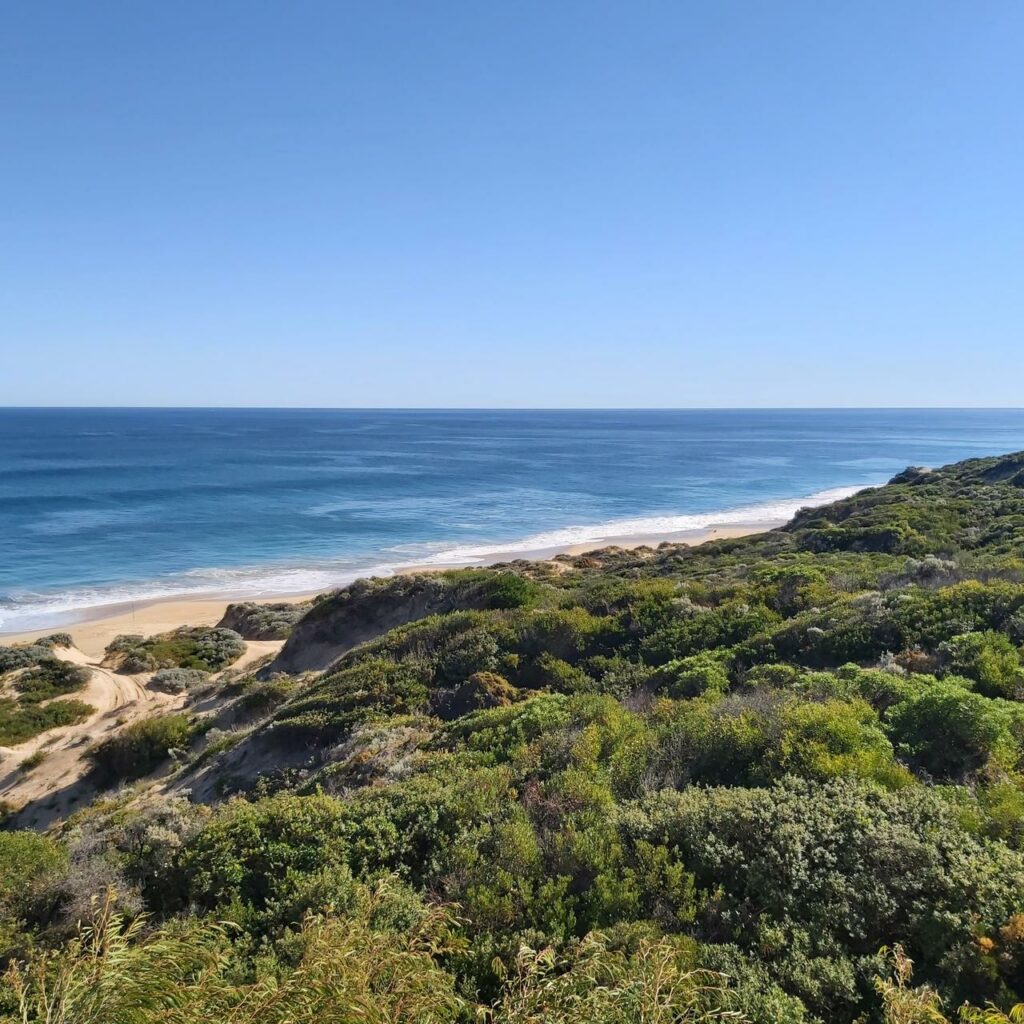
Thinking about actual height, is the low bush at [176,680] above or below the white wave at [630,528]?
below

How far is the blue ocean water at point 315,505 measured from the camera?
35656 millimetres

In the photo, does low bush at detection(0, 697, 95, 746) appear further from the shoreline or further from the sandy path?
the shoreline

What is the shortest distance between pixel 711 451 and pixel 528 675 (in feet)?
353

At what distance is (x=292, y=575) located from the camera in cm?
3619

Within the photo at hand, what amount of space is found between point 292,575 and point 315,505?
61.5ft

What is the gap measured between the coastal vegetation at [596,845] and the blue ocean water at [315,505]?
1003 inches

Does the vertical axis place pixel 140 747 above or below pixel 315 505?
below

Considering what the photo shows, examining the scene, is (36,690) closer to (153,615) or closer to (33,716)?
(33,716)

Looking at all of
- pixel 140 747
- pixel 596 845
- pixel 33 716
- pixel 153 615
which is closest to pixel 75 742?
pixel 33 716

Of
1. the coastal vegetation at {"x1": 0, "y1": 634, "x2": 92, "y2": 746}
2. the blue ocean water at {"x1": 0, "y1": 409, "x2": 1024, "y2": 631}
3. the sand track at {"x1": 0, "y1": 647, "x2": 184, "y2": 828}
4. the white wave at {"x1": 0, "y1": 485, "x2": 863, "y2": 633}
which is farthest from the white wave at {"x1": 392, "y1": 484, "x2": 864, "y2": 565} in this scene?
the coastal vegetation at {"x1": 0, "y1": 634, "x2": 92, "y2": 746}

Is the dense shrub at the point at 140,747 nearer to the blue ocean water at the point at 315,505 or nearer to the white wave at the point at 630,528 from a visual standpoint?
the blue ocean water at the point at 315,505

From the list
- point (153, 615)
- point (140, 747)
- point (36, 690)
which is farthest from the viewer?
point (153, 615)

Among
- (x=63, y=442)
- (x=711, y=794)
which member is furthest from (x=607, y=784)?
(x=63, y=442)

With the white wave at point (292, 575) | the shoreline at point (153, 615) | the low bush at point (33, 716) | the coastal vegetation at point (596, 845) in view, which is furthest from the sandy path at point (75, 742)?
the white wave at point (292, 575)
